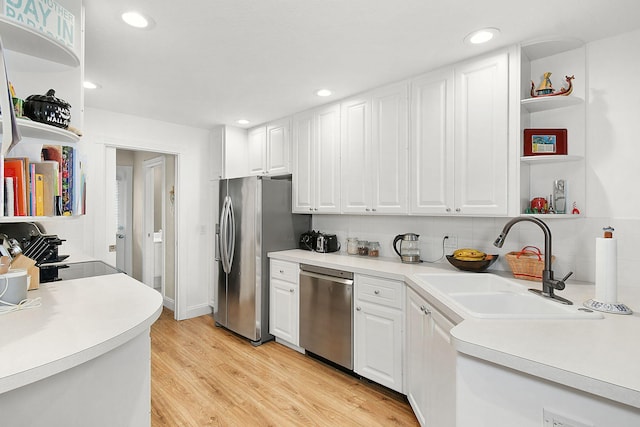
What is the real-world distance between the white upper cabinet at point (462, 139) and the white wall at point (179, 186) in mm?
2878

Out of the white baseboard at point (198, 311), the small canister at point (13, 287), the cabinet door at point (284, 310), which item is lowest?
the white baseboard at point (198, 311)

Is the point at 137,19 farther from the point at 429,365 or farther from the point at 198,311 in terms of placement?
the point at 198,311

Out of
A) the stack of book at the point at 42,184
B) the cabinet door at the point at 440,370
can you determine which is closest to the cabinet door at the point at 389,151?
the cabinet door at the point at 440,370

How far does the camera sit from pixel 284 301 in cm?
324

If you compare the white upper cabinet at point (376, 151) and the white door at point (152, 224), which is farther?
the white door at point (152, 224)

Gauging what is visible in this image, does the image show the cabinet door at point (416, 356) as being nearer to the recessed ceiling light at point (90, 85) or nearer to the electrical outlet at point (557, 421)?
the electrical outlet at point (557, 421)

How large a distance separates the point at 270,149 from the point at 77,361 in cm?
321

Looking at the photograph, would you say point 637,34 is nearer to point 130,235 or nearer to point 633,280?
point 633,280

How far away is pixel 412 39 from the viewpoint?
6.63 feet

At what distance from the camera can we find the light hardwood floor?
2.14 metres

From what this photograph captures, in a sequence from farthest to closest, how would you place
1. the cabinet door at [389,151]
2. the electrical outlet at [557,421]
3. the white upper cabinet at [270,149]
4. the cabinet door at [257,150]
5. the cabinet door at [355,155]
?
the cabinet door at [257,150], the white upper cabinet at [270,149], the cabinet door at [355,155], the cabinet door at [389,151], the electrical outlet at [557,421]

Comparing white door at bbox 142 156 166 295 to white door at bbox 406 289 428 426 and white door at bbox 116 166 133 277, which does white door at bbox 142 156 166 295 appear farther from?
white door at bbox 406 289 428 426

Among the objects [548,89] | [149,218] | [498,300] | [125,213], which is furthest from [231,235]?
[548,89]

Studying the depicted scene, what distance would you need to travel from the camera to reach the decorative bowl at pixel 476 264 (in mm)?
2223
